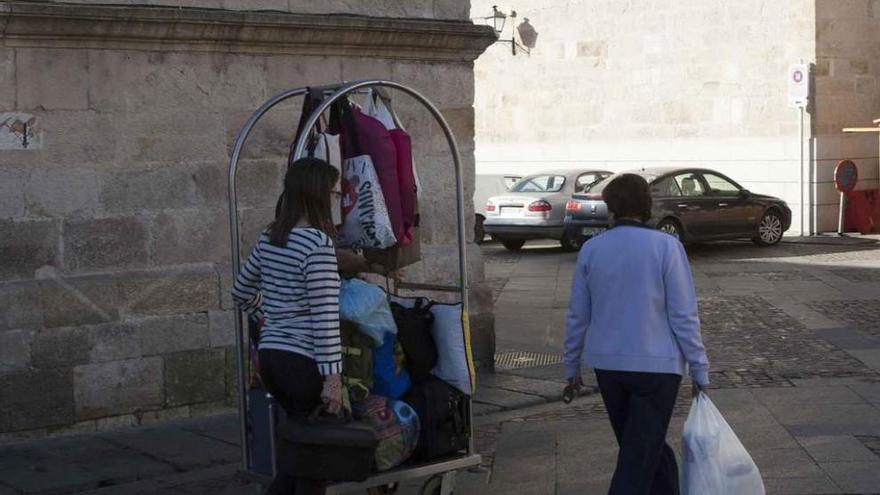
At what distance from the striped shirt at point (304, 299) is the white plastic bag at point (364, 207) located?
95 centimetres

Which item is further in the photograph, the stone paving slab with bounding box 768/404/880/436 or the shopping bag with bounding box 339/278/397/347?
the stone paving slab with bounding box 768/404/880/436

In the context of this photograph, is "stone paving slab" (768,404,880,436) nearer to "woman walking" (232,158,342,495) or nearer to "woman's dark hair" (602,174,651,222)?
"woman's dark hair" (602,174,651,222)

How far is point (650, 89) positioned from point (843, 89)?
421 cm

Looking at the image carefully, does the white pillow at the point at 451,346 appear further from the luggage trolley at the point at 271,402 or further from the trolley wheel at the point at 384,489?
the trolley wheel at the point at 384,489

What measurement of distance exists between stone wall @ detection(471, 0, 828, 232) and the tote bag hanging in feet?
70.0

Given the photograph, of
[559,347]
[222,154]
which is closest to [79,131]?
[222,154]

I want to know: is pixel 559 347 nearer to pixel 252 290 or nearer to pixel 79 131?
pixel 79 131

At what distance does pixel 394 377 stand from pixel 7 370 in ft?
11.1

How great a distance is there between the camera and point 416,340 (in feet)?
21.3

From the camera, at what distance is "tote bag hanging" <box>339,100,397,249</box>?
267 inches

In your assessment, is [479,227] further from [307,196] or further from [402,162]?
[307,196]

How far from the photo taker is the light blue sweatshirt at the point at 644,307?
5820mm

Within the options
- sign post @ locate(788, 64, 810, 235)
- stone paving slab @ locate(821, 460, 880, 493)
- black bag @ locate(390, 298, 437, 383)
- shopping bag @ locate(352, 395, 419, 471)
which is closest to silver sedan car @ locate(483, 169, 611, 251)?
sign post @ locate(788, 64, 810, 235)

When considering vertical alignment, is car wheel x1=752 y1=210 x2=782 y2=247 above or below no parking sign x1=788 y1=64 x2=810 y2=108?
below
